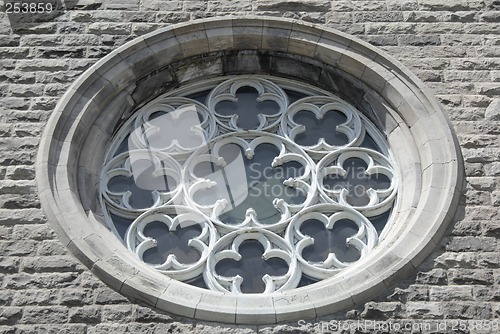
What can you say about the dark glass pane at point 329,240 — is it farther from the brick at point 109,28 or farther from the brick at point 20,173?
the brick at point 109,28

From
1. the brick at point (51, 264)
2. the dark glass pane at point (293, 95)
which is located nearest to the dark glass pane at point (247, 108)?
the dark glass pane at point (293, 95)

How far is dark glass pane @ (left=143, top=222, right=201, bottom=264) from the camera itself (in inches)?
362

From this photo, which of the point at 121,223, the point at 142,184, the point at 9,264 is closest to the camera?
the point at 9,264

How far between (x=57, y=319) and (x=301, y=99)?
11.5 feet

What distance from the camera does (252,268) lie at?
29.8 feet

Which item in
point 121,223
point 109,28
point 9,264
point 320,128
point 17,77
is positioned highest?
point 109,28

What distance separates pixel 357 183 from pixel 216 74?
1918 millimetres

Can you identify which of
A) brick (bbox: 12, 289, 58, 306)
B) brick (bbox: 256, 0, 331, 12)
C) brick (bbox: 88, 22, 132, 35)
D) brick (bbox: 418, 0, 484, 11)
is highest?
brick (bbox: 418, 0, 484, 11)

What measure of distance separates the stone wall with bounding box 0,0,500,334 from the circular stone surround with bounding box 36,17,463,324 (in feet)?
0.36

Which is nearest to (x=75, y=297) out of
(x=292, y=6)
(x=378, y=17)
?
(x=292, y=6)

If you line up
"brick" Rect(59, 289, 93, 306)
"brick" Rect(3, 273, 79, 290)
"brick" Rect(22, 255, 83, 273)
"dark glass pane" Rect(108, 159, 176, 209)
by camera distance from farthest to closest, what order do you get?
1. "dark glass pane" Rect(108, 159, 176, 209)
2. "brick" Rect(22, 255, 83, 273)
3. "brick" Rect(3, 273, 79, 290)
4. "brick" Rect(59, 289, 93, 306)

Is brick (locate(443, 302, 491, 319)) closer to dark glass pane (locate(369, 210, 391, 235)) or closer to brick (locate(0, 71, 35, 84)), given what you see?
dark glass pane (locate(369, 210, 391, 235))

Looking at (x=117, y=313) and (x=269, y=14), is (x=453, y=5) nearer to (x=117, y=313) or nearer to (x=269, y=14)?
(x=269, y=14)

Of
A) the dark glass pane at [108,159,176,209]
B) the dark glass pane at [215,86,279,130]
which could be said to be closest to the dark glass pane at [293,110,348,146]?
the dark glass pane at [215,86,279,130]
